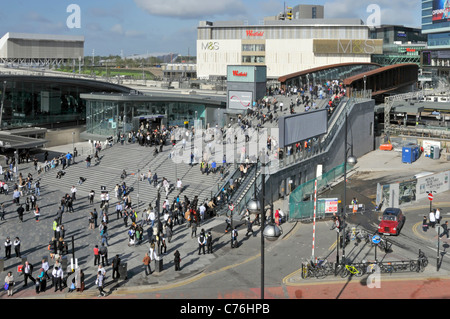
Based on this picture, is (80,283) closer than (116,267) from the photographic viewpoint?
Yes

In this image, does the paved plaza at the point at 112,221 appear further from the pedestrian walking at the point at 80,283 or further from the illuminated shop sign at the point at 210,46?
the illuminated shop sign at the point at 210,46

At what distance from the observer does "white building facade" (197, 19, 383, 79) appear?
10138 cm

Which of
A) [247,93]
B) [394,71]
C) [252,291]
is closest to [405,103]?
[394,71]

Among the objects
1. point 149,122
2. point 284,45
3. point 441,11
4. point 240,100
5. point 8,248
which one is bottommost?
point 8,248

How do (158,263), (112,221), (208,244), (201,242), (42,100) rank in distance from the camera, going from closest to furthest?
(158,263) → (201,242) → (208,244) → (112,221) → (42,100)

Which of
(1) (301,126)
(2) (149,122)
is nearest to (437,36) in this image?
(2) (149,122)

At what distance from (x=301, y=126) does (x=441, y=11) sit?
70.9 meters

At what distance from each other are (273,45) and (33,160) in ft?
220

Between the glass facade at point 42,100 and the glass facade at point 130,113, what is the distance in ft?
31.2

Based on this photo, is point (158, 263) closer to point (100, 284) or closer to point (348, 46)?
point (100, 284)

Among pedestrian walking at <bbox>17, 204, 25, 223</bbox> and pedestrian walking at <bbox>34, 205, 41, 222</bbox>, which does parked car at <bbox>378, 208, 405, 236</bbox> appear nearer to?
pedestrian walking at <bbox>34, 205, 41, 222</bbox>

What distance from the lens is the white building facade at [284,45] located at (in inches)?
3991

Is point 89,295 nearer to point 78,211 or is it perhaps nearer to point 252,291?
point 252,291

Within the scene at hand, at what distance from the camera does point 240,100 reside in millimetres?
56469
